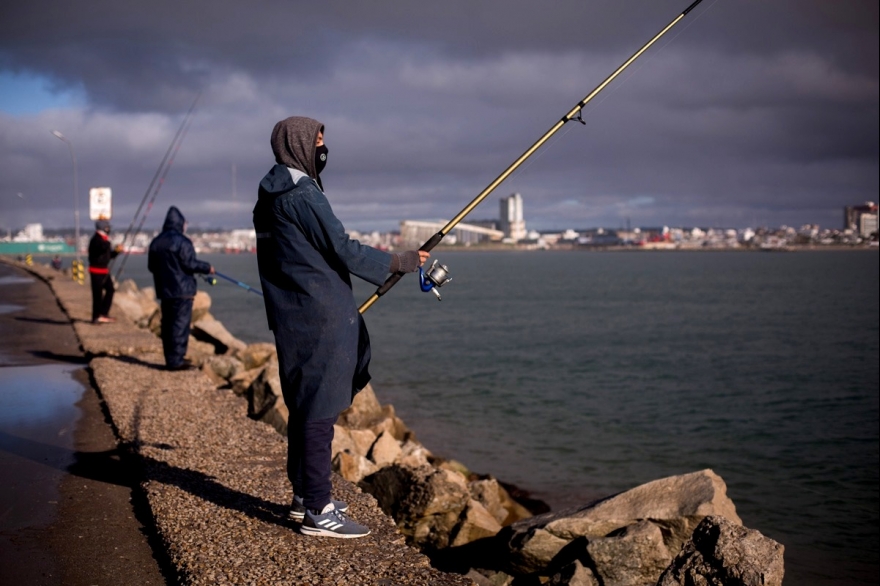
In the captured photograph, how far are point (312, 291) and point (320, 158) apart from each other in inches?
27.5

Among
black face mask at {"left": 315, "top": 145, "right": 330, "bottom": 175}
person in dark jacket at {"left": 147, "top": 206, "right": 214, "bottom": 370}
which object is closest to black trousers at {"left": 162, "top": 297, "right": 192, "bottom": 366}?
person in dark jacket at {"left": 147, "top": 206, "right": 214, "bottom": 370}

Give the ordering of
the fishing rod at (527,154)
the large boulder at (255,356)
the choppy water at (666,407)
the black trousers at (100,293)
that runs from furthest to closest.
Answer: the black trousers at (100,293)
the large boulder at (255,356)
the choppy water at (666,407)
the fishing rod at (527,154)

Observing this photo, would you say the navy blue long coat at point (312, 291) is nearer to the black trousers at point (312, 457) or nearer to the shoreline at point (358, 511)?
the black trousers at point (312, 457)

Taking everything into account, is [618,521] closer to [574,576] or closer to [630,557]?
[630,557]

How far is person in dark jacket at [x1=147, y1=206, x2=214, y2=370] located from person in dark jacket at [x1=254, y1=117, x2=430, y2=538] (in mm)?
5517

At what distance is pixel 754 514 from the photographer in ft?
33.1

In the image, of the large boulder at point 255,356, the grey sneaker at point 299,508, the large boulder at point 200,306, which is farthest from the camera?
the large boulder at point 200,306

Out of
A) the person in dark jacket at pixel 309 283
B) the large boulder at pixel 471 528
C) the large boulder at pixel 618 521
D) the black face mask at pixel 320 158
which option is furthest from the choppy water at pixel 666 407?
the black face mask at pixel 320 158

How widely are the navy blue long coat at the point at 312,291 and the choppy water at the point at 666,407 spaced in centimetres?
577

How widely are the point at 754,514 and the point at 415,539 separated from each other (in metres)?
5.16

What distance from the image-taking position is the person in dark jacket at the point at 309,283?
419cm

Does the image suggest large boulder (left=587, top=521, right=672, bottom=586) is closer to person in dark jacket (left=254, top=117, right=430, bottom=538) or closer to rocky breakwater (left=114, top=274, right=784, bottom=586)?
rocky breakwater (left=114, top=274, right=784, bottom=586)

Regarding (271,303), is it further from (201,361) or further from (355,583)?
(201,361)

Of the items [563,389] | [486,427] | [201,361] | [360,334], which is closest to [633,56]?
[360,334]
